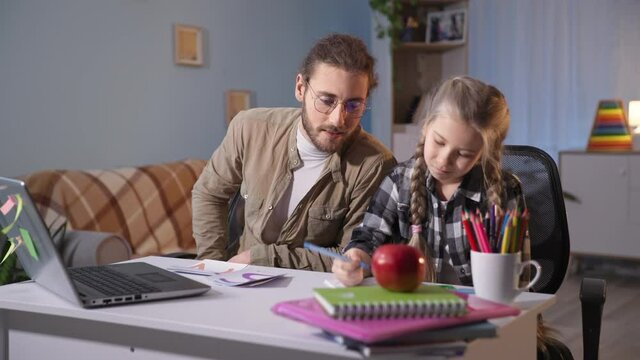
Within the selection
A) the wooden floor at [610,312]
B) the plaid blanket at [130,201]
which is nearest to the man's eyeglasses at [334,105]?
the wooden floor at [610,312]

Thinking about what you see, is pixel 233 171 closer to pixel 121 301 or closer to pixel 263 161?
pixel 263 161

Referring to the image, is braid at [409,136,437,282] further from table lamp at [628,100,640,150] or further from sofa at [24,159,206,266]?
table lamp at [628,100,640,150]

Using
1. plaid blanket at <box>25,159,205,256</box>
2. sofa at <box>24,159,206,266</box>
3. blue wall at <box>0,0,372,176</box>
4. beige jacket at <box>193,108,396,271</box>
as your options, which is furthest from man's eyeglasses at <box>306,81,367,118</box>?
blue wall at <box>0,0,372,176</box>

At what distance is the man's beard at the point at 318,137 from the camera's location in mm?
2070

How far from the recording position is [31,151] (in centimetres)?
362

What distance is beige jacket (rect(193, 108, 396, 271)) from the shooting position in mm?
2131

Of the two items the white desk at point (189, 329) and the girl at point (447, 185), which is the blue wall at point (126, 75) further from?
the girl at point (447, 185)

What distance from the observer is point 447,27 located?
5500 mm

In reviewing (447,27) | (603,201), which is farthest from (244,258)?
(447,27)

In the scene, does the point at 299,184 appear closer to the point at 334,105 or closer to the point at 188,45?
the point at 334,105

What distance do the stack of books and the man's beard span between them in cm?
→ 89

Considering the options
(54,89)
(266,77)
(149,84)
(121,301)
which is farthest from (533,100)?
(121,301)

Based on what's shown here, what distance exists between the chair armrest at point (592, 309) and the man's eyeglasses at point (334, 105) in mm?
684

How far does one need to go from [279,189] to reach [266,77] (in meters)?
2.79
